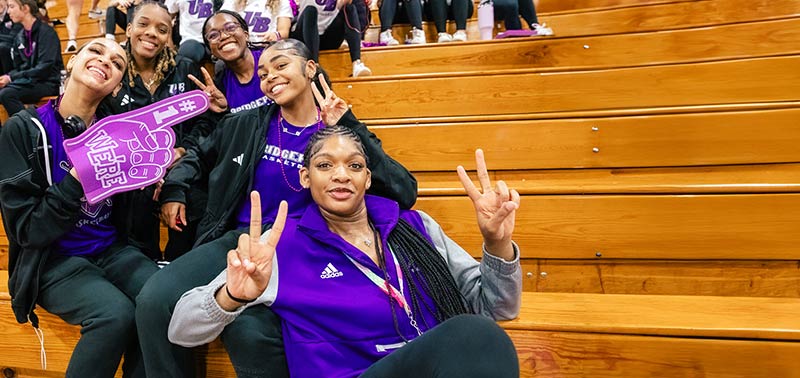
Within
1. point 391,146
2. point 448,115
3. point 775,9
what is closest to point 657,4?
point 775,9

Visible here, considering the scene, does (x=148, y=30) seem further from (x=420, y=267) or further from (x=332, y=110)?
(x=420, y=267)

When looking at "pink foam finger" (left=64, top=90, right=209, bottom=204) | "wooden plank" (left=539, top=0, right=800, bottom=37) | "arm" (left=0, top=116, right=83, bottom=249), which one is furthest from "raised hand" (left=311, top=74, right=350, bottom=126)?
"wooden plank" (left=539, top=0, right=800, bottom=37)

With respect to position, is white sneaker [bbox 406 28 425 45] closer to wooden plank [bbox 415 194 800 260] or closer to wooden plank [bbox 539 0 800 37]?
wooden plank [bbox 539 0 800 37]

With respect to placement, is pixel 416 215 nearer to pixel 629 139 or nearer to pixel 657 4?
pixel 629 139

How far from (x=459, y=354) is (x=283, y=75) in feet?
2.44

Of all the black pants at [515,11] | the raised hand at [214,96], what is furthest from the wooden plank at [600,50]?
→ the raised hand at [214,96]

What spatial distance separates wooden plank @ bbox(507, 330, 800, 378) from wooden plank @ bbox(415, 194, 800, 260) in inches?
12.9

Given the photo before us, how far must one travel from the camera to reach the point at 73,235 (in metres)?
1.15

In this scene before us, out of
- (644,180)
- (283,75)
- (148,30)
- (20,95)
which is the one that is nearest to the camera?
(283,75)

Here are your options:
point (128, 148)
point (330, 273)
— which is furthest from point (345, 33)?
point (330, 273)

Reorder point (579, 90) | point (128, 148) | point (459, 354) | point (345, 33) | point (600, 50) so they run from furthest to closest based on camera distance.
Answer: point (345, 33) → point (600, 50) → point (579, 90) → point (128, 148) → point (459, 354)

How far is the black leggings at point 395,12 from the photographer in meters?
2.88

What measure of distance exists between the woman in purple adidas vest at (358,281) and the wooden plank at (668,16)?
177cm

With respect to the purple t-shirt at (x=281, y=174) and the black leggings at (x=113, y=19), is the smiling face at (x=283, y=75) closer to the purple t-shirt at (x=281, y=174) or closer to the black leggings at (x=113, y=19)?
the purple t-shirt at (x=281, y=174)
